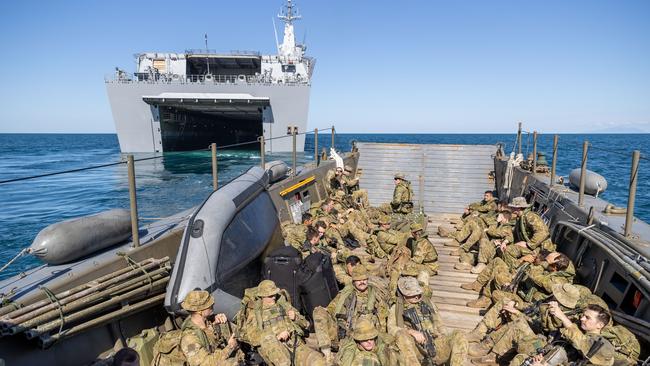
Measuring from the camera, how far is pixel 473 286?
749 centimetres

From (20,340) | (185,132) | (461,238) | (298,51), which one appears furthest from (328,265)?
(298,51)

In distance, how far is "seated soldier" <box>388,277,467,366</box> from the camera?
4375 millimetres

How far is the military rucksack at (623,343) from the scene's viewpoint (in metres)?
4.02

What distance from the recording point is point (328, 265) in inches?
239

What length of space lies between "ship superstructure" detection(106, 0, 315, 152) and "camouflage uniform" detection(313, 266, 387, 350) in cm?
2919

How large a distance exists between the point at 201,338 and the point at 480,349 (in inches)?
138

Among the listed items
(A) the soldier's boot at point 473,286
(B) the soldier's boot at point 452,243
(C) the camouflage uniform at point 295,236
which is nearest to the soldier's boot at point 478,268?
(A) the soldier's boot at point 473,286

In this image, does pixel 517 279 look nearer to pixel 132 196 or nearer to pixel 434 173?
pixel 132 196

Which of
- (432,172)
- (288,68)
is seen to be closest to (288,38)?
(288,68)

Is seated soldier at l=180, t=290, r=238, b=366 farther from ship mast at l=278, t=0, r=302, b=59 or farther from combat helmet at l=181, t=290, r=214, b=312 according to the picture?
ship mast at l=278, t=0, r=302, b=59

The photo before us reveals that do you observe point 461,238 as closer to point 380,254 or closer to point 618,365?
point 380,254

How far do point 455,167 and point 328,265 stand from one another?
10612 mm

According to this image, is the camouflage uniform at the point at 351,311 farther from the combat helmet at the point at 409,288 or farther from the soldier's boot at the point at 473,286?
the soldier's boot at the point at 473,286

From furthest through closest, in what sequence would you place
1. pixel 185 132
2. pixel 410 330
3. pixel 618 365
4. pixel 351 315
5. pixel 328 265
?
pixel 185 132, pixel 328 265, pixel 351 315, pixel 410 330, pixel 618 365
